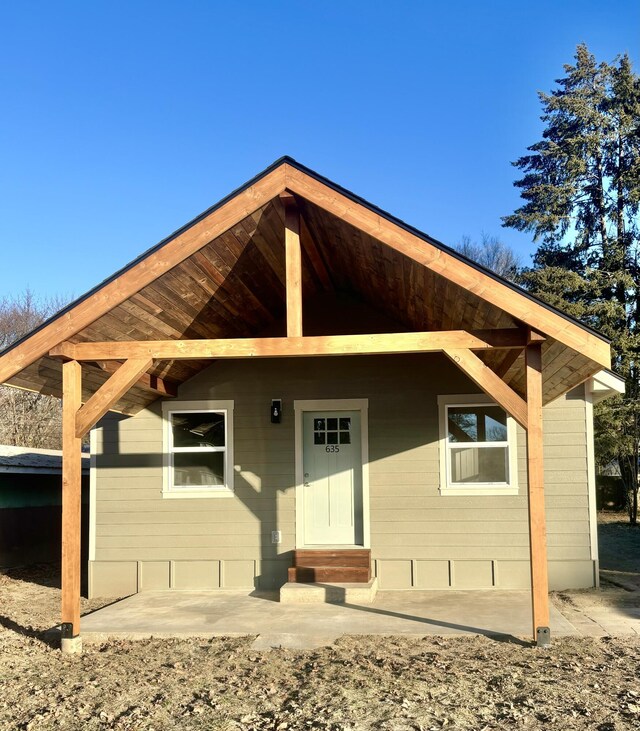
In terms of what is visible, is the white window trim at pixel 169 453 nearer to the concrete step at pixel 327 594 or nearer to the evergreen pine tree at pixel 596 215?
the concrete step at pixel 327 594

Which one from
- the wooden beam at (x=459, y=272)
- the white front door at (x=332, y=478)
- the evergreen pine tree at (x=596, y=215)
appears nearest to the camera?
the wooden beam at (x=459, y=272)

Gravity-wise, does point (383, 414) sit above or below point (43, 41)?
below

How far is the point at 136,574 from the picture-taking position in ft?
27.9

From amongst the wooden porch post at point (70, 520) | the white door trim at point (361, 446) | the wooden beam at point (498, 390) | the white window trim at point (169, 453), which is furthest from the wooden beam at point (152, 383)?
the wooden beam at point (498, 390)

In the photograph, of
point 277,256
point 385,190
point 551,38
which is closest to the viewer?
point 277,256

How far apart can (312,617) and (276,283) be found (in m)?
3.45

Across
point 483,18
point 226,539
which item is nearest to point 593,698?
point 226,539

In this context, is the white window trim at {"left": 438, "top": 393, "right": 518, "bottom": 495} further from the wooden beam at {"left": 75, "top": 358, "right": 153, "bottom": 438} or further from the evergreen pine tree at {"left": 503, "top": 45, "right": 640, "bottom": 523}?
the evergreen pine tree at {"left": 503, "top": 45, "right": 640, "bottom": 523}

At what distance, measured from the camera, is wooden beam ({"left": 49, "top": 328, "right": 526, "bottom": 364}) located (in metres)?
5.71

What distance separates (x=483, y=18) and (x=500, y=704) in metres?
10.1

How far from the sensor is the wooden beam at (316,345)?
225 inches

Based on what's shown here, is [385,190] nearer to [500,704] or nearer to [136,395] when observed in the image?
[136,395]

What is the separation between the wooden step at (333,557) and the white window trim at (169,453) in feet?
3.92

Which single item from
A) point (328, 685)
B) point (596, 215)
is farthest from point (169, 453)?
point (596, 215)
